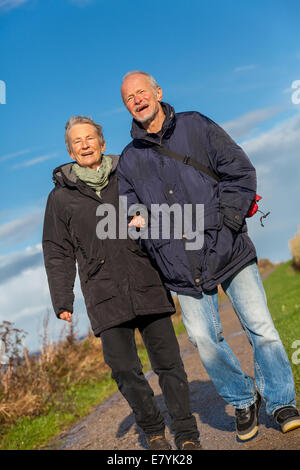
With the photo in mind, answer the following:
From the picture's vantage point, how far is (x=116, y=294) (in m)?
4.62

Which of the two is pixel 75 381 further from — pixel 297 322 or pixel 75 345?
pixel 297 322

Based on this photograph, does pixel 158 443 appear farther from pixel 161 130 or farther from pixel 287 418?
pixel 161 130

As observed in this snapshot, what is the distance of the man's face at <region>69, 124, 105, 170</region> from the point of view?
4.78 m

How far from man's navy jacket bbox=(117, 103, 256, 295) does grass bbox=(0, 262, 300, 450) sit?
6.88 ft

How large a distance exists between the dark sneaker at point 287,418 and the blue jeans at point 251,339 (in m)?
0.04

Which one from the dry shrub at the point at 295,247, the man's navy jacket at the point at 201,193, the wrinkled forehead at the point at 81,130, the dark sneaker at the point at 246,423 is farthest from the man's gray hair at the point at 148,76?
the dry shrub at the point at 295,247

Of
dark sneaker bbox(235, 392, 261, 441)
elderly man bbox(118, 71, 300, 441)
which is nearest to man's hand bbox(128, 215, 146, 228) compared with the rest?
elderly man bbox(118, 71, 300, 441)

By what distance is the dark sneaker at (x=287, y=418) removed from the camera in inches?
161

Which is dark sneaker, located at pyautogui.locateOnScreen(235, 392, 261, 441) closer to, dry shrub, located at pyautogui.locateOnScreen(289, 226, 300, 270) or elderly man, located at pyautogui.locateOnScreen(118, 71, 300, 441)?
elderly man, located at pyautogui.locateOnScreen(118, 71, 300, 441)

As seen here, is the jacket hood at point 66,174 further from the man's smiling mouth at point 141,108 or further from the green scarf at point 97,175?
the man's smiling mouth at point 141,108

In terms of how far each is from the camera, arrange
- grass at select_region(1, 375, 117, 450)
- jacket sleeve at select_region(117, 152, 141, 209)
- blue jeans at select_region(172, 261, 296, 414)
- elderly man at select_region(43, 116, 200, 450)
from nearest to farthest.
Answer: blue jeans at select_region(172, 261, 296, 414), jacket sleeve at select_region(117, 152, 141, 209), elderly man at select_region(43, 116, 200, 450), grass at select_region(1, 375, 117, 450)

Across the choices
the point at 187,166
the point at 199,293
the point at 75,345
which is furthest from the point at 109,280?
the point at 75,345

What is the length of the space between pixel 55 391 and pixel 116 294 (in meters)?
5.48
